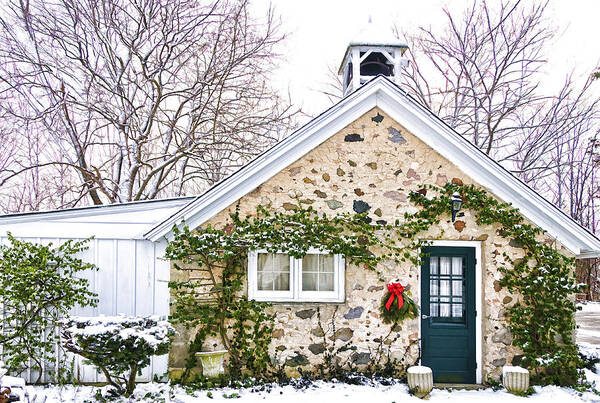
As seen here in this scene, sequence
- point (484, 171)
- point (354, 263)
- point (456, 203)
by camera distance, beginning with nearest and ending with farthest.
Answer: point (456, 203)
point (354, 263)
point (484, 171)

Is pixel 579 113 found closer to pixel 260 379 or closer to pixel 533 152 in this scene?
pixel 533 152

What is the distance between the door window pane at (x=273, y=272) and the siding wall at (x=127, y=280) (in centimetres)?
146

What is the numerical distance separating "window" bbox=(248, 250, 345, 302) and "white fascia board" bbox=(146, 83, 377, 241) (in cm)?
100

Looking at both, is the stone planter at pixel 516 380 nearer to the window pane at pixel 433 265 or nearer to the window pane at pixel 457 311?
the window pane at pixel 457 311

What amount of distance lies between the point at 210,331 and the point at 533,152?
15.4 m

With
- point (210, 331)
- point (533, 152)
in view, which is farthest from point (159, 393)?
point (533, 152)

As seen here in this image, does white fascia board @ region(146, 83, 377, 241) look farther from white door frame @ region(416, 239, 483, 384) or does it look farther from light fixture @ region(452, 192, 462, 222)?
white door frame @ region(416, 239, 483, 384)

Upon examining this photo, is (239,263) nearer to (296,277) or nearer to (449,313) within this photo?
(296,277)

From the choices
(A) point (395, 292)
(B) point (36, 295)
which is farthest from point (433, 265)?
(B) point (36, 295)

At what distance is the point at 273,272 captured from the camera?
753 cm

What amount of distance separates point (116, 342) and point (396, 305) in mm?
4074

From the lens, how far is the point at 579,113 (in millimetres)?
16938

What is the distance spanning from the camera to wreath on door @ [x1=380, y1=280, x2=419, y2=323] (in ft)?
23.8

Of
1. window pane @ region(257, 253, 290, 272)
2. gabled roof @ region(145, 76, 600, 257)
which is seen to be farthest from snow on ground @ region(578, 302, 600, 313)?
window pane @ region(257, 253, 290, 272)
